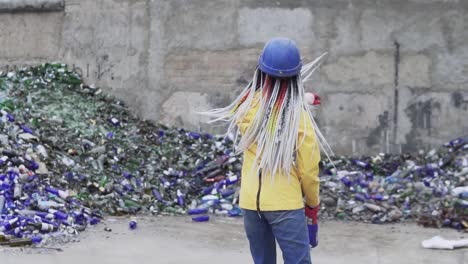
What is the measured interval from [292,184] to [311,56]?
19.0ft

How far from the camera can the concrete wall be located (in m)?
9.41

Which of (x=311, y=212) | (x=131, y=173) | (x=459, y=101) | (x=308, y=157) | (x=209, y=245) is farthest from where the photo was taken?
(x=459, y=101)

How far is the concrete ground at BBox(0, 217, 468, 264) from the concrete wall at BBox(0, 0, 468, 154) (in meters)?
2.12

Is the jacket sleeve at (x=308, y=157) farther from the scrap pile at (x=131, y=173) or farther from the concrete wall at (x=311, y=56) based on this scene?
the concrete wall at (x=311, y=56)

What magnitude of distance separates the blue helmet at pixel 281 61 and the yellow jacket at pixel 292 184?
23 centimetres

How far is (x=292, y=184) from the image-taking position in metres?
4.11

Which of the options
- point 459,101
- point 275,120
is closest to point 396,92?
point 459,101

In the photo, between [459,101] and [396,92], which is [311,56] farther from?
[459,101]

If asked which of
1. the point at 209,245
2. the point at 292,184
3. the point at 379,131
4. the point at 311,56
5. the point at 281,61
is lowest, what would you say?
the point at 209,245

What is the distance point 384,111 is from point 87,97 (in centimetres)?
399

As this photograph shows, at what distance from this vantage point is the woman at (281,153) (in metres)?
4.06

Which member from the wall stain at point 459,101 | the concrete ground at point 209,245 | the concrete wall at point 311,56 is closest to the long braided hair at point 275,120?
the concrete ground at point 209,245

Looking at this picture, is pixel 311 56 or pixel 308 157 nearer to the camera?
pixel 308 157

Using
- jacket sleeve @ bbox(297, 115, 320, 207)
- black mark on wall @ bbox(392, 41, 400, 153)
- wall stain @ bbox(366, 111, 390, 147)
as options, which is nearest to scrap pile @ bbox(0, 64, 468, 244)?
wall stain @ bbox(366, 111, 390, 147)
